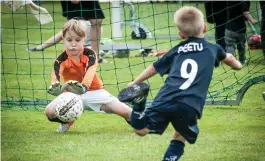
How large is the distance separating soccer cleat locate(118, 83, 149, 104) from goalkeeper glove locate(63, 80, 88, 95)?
3.66ft

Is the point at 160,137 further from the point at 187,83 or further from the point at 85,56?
the point at 187,83

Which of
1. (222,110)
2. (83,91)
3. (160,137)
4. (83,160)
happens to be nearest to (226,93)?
(222,110)

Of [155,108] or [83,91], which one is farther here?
[83,91]

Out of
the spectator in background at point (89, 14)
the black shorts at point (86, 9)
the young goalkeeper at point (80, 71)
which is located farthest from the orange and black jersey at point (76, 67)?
the black shorts at point (86, 9)

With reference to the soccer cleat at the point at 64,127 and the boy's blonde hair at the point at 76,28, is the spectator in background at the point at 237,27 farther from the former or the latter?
the boy's blonde hair at the point at 76,28

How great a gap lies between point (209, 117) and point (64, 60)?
65.2 inches

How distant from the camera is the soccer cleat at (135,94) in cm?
482

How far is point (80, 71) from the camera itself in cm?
639

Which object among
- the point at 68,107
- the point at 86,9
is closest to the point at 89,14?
the point at 86,9

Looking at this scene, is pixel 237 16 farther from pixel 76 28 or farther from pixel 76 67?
pixel 76 28

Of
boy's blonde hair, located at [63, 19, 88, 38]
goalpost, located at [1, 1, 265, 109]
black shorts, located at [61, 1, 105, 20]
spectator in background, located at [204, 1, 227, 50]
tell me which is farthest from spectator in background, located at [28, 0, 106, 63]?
boy's blonde hair, located at [63, 19, 88, 38]

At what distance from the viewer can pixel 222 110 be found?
24.6ft

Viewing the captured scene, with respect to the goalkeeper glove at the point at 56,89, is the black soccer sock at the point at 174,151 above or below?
below

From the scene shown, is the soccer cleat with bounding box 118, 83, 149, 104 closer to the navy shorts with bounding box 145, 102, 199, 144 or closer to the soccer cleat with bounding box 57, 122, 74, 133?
the navy shorts with bounding box 145, 102, 199, 144
